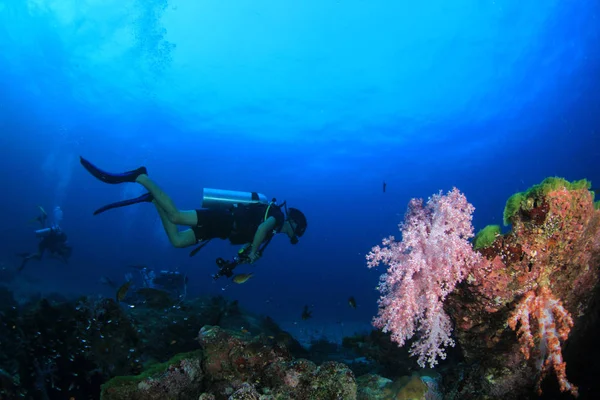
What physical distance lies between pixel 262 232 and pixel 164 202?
2536 mm

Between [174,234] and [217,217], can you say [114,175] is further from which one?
[217,217]

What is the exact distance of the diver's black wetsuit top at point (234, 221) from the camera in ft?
26.7

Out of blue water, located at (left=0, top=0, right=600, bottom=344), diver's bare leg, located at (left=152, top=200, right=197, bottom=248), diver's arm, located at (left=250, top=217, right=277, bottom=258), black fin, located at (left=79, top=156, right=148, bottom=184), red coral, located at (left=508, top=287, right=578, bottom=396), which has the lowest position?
red coral, located at (left=508, top=287, right=578, bottom=396)

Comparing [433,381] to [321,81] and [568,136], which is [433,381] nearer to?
[321,81]

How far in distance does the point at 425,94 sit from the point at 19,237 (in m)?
69.9

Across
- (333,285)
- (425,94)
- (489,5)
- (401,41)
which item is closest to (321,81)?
(401,41)

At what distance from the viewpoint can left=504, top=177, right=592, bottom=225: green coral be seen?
3.07 metres

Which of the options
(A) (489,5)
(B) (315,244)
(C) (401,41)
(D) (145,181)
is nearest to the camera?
(D) (145,181)

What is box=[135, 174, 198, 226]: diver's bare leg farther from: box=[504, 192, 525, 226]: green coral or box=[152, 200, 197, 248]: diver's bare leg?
box=[504, 192, 525, 226]: green coral

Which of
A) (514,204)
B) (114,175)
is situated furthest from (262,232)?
(514,204)

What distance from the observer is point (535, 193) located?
317 cm

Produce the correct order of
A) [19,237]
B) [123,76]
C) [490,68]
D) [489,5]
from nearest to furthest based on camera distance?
[489,5] → [490,68] → [123,76] → [19,237]

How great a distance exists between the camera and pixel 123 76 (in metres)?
32.0

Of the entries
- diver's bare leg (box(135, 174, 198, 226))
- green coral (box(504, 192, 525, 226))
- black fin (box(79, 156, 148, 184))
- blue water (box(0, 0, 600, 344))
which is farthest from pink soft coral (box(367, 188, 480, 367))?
blue water (box(0, 0, 600, 344))
